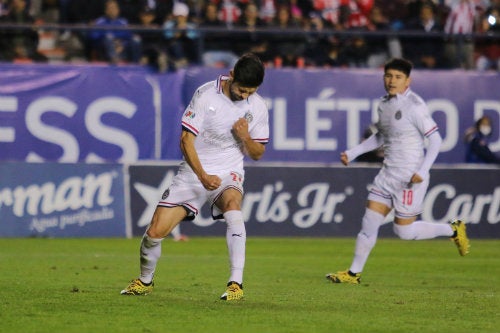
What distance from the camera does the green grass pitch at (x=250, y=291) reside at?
841 centimetres

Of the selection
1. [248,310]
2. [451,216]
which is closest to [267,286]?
[248,310]

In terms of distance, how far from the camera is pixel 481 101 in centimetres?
2216

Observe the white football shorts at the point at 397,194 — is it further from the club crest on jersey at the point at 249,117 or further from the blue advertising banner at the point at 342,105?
the blue advertising banner at the point at 342,105

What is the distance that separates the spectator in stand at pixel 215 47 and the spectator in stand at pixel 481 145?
4.62 m

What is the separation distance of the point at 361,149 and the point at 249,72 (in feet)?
11.2

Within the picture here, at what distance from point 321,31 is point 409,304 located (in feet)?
38.4

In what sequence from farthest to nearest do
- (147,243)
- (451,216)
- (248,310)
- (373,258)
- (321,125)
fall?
1. (321,125)
2. (451,216)
3. (373,258)
4. (147,243)
5. (248,310)

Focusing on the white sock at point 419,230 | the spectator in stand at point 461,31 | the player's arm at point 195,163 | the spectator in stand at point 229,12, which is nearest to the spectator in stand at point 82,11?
the spectator in stand at point 229,12

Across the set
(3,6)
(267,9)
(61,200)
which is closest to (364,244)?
(61,200)

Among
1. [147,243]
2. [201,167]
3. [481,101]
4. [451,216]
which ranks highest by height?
[201,167]

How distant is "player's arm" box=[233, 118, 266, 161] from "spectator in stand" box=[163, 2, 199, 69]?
1123 cm

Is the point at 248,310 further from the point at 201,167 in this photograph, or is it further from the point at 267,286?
the point at 267,286

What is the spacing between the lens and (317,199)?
64.3 ft

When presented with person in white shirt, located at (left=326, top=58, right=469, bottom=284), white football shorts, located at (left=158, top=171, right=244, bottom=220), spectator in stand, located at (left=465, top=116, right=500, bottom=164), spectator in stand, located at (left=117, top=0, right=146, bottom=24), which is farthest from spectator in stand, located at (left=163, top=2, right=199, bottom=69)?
white football shorts, located at (left=158, top=171, right=244, bottom=220)
